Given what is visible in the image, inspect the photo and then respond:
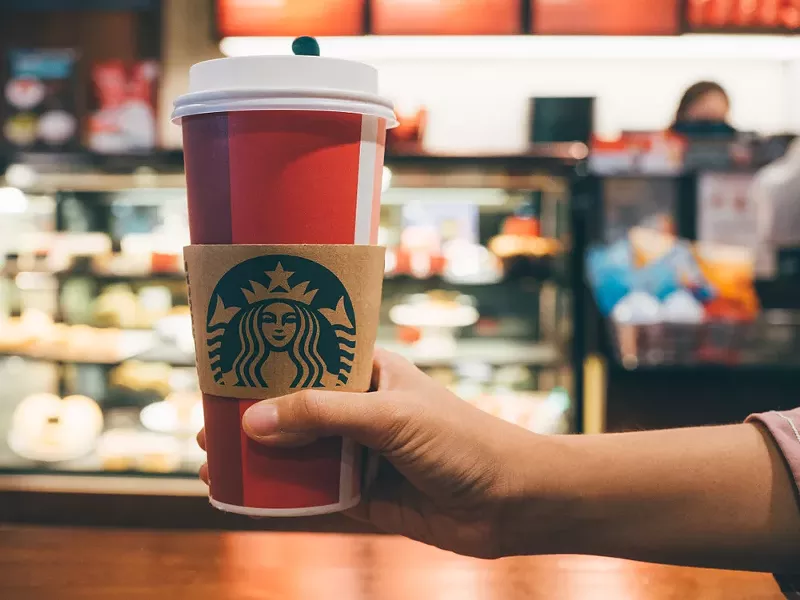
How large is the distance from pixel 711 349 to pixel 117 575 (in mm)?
1915

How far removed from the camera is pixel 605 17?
3307mm

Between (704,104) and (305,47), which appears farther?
(704,104)

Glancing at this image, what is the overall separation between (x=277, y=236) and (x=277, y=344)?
10cm

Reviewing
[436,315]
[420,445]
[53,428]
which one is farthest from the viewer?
[436,315]

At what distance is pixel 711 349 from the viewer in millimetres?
2281

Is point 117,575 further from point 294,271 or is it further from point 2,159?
point 2,159

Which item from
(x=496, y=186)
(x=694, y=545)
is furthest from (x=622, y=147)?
(x=694, y=545)

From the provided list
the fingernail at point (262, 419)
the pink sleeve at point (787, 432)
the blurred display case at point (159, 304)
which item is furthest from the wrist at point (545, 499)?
the blurred display case at point (159, 304)

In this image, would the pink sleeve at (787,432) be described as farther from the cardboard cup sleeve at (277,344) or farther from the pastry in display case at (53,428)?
the pastry in display case at (53,428)

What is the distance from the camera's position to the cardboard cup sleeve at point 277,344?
2.22 feet

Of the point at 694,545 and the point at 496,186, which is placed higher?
the point at 496,186

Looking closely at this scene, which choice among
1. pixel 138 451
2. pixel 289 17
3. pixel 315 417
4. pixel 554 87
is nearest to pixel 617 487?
pixel 315 417

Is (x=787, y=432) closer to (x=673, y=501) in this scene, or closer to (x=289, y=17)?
(x=673, y=501)

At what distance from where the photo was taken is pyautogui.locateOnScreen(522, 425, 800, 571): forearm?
84cm
